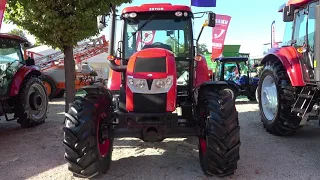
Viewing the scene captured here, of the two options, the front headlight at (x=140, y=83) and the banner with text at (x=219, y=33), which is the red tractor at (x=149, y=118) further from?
the banner with text at (x=219, y=33)

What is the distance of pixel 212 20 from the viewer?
462cm

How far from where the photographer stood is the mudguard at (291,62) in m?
5.23

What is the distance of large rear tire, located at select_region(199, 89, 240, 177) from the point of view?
361 centimetres

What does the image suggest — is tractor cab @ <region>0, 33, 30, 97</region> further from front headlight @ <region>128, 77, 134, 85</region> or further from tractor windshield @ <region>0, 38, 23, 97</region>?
front headlight @ <region>128, 77, 134, 85</region>

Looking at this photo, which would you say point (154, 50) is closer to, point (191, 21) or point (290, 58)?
point (191, 21)

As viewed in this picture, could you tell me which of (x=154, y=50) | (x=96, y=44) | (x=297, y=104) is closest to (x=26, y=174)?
(x=154, y=50)

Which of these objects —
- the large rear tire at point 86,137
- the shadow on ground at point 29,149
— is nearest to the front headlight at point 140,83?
the large rear tire at point 86,137

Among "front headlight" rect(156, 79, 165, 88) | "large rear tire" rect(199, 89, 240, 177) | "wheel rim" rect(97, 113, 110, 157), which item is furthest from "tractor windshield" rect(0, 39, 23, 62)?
"large rear tire" rect(199, 89, 240, 177)

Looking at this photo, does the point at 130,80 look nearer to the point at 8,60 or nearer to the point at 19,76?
the point at 19,76

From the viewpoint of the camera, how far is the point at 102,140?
397 centimetres

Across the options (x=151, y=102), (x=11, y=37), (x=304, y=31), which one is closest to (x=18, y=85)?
(x=11, y=37)

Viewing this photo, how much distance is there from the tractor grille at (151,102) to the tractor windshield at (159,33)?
3.53 feet

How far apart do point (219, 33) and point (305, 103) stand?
10982mm

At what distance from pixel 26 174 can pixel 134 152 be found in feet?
5.17
